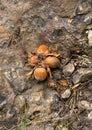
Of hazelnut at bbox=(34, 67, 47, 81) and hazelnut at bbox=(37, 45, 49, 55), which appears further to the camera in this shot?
hazelnut at bbox=(37, 45, 49, 55)

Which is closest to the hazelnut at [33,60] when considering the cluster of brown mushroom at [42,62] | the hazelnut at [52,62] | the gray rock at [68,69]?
the cluster of brown mushroom at [42,62]

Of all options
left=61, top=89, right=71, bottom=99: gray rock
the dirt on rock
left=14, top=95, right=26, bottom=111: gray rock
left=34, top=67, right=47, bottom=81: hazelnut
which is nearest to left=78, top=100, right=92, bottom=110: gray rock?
the dirt on rock

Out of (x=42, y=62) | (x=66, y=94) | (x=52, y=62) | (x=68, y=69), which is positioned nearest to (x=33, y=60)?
(x=42, y=62)

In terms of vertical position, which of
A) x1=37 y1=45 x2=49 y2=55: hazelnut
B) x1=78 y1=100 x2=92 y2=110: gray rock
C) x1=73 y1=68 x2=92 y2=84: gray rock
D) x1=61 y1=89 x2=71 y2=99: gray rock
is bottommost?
x1=78 y1=100 x2=92 y2=110: gray rock

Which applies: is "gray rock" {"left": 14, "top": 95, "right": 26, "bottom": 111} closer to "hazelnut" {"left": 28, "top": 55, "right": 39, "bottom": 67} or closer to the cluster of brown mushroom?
the cluster of brown mushroom

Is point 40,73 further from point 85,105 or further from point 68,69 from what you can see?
point 85,105

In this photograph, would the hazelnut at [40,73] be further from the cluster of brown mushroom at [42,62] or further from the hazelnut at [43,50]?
the hazelnut at [43,50]

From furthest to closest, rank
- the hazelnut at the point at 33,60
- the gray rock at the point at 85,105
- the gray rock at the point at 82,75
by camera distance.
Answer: the hazelnut at the point at 33,60 → the gray rock at the point at 82,75 → the gray rock at the point at 85,105

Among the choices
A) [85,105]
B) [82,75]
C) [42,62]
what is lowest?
[85,105]
